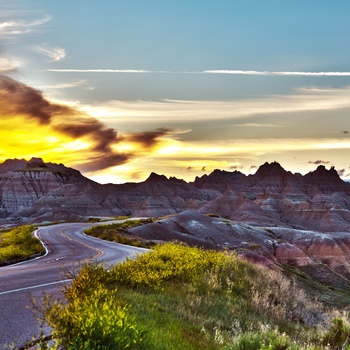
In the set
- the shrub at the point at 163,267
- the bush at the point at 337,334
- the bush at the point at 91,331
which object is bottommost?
the bush at the point at 337,334

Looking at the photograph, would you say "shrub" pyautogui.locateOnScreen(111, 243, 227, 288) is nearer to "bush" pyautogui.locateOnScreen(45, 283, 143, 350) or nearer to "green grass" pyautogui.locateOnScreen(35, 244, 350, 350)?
Answer: "green grass" pyautogui.locateOnScreen(35, 244, 350, 350)

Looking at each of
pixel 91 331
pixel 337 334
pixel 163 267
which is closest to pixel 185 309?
pixel 337 334

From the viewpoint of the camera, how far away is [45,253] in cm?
3472

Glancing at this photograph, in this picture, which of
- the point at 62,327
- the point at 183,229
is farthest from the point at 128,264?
the point at 183,229

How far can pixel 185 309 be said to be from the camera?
13.6 meters

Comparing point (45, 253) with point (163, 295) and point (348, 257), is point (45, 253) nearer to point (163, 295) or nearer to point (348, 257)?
point (163, 295)

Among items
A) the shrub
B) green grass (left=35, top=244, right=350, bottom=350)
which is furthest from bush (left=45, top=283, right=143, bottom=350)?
the shrub

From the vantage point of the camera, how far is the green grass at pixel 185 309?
8047 millimetres

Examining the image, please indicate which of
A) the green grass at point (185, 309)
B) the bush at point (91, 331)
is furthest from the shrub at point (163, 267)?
the bush at point (91, 331)

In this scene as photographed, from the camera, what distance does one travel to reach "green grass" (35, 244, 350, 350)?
8.05 metres

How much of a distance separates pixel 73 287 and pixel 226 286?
26.8 feet

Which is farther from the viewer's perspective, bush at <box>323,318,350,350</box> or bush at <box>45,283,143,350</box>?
bush at <box>323,318,350,350</box>

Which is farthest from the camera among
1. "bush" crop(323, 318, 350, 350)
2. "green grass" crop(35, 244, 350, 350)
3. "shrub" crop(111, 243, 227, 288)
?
"shrub" crop(111, 243, 227, 288)

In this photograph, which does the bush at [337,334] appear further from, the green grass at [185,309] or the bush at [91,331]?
the bush at [91,331]
